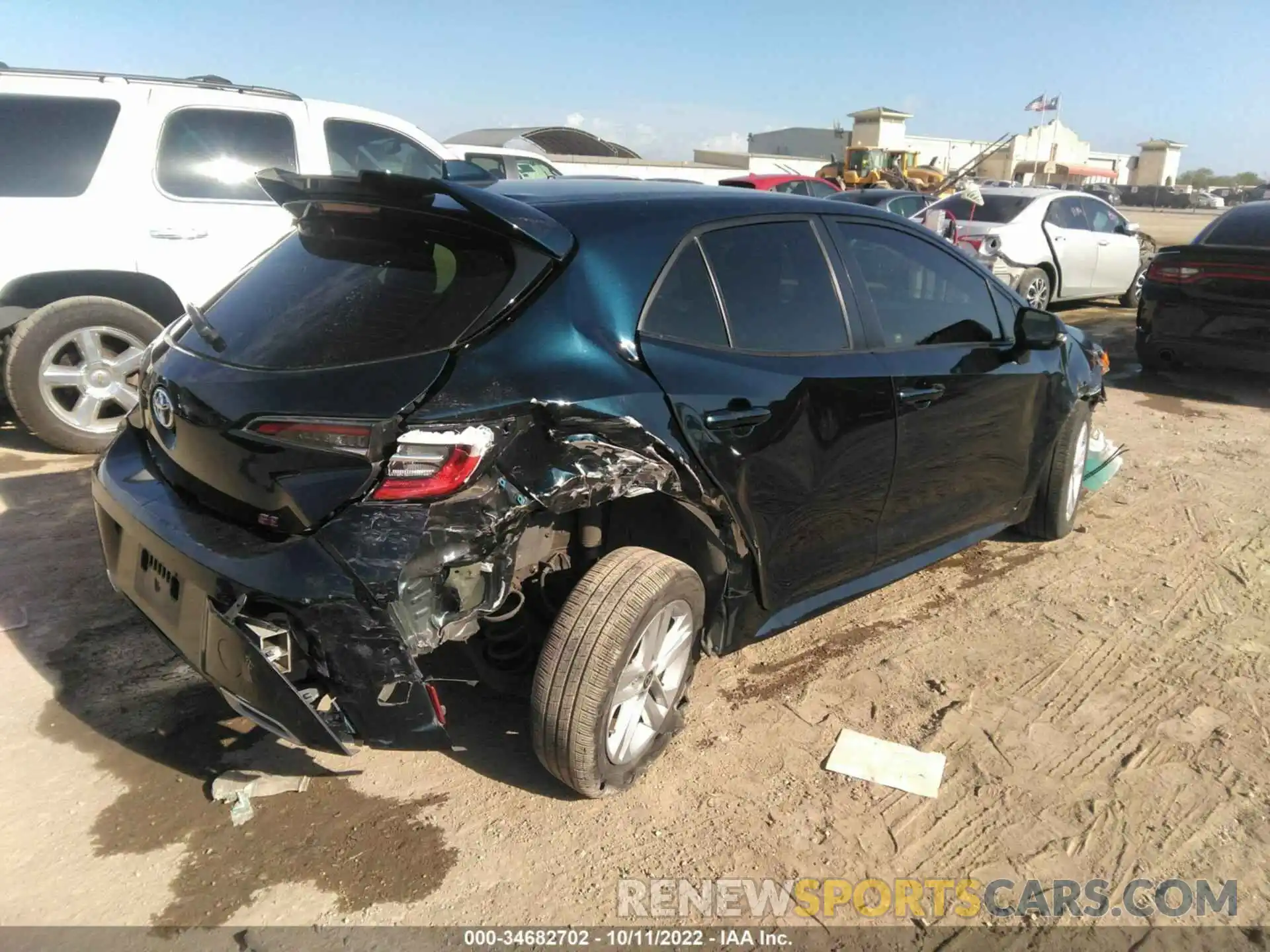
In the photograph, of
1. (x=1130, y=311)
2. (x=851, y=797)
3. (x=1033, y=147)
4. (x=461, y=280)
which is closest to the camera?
(x=461, y=280)

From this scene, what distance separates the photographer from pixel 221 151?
5.87 meters

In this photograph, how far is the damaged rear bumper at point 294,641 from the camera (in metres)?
2.23

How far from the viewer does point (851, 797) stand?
287 centimetres

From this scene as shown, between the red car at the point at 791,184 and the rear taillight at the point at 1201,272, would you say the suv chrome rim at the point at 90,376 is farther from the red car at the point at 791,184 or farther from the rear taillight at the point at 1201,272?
the red car at the point at 791,184

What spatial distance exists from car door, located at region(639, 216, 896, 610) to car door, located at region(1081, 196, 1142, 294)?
985cm

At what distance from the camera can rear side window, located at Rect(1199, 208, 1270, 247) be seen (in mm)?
8039

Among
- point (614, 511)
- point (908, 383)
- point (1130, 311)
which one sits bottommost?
point (1130, 311)

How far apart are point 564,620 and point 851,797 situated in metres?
1.08

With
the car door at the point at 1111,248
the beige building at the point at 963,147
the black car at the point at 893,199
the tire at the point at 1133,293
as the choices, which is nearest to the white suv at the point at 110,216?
the black car at the point at 893,199

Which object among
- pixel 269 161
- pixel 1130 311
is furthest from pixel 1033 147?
pixel 269 161

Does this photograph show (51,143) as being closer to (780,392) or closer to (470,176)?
(470,176)

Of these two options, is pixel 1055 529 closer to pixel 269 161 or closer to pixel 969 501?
pixel 969 501

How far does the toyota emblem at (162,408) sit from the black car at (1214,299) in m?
8.03

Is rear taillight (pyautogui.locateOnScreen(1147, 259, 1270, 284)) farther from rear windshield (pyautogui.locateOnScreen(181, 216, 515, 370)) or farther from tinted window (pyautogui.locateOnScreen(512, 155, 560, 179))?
tinted window (pyautogui.locateOnScreen(512, 155, 560, 179))
